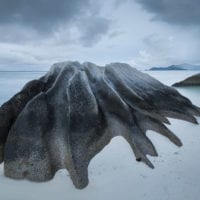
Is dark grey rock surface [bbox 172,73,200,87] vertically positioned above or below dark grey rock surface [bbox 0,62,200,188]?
below

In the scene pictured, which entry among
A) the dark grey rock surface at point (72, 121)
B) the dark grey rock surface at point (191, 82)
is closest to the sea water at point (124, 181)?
the dark grey rock surface at point (72, 121)

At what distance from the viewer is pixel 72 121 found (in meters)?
5.11

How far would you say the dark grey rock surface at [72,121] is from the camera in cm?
442

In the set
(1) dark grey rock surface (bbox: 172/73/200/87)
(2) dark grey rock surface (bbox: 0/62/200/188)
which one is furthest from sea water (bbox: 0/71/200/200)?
(1) dark grey rock surface (bbox: 172/73/200/87)

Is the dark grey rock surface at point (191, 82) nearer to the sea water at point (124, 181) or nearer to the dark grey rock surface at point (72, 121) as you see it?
the dark grey rock surface at point (72, 121)

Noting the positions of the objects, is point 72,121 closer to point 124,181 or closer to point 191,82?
point 124,181

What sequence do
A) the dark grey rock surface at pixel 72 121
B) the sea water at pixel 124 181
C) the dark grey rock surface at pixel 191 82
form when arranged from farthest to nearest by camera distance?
the dark grey rock surface at pixel 191 82
the dark grey rock surface at pixel 72 121
the sea water at pixel 124 181

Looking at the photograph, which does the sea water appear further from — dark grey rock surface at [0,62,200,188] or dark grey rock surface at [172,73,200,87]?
dark grey rock surface at [172,73,200,87]

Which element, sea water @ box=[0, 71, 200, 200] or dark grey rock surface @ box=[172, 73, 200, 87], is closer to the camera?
sea water @ box=[0, 71, 200, 200]

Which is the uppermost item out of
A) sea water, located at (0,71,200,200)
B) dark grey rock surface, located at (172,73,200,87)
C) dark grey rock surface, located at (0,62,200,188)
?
dark grey rock surface, located at (0,62,200,188)

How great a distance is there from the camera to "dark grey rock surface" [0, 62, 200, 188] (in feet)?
14.5

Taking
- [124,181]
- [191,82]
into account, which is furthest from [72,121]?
[191,82]

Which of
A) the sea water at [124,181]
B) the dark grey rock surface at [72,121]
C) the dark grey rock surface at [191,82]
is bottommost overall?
the dark grey rock surface at [191,82]

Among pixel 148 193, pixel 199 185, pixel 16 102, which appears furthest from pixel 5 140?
pixel 199 185
